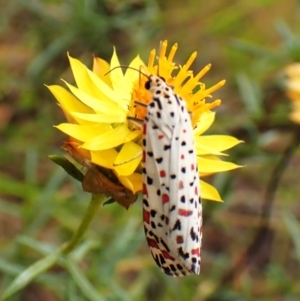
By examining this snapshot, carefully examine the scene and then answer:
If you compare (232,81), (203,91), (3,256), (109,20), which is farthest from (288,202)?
(203,91)

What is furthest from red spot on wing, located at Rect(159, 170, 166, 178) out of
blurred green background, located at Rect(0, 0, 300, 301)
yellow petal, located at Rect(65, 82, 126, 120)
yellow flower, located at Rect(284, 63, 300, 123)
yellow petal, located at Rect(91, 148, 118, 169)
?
yellow flower, located at Rect(284, 63, 300, 123)

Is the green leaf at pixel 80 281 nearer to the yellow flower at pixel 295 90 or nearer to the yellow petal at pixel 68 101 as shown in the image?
the yellow petal at pixel 68 101

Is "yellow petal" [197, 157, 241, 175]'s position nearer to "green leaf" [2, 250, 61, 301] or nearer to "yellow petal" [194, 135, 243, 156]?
"yellow petal" [194, 135, 243, 156]

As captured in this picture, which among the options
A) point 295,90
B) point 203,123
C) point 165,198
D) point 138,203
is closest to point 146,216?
point 165,198

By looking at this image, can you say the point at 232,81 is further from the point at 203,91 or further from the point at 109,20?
the point at 203,91

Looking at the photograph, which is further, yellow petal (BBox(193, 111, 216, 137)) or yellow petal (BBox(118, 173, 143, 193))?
yellow petal (BBox(193, 111, 216, 137))

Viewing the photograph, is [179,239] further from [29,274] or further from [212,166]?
[29,274]

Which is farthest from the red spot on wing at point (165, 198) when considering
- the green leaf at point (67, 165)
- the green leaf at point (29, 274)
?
the green leaf at point (29, 274)
